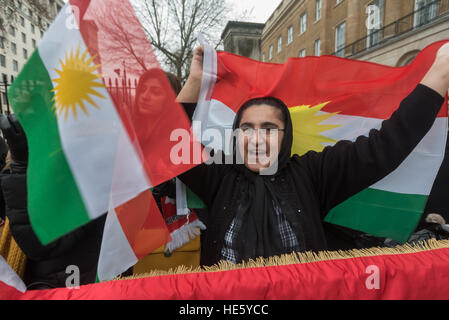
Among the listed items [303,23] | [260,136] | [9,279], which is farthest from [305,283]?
[303,23]

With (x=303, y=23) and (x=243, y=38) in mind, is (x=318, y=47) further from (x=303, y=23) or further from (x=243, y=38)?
(x=243, y=38)

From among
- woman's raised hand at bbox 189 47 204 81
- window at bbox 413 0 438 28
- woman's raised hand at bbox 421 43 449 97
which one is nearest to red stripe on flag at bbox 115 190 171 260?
woman's raised hand at bbox 189 47 204 81

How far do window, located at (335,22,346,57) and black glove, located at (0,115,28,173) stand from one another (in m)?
17.6

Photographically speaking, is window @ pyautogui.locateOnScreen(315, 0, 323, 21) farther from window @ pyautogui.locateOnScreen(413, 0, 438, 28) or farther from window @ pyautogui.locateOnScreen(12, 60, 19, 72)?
window @ pyautogui.locateOnScreen(12, 60, 19, 72)

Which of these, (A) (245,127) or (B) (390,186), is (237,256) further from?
(B) (390,186)

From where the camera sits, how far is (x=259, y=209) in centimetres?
142

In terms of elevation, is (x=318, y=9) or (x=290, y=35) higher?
(x=318, y=9)

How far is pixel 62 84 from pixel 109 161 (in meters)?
0.36

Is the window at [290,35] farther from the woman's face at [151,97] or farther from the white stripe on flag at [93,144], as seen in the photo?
the white stripe on flag at [93,144]

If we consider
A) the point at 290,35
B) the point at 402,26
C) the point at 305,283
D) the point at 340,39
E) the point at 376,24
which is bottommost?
the point at 305,283

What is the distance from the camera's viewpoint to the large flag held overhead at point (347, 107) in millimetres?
1609

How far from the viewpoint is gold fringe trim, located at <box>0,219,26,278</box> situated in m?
1.21

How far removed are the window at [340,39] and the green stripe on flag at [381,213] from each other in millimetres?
16560

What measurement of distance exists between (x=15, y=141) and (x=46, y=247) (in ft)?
1.64
